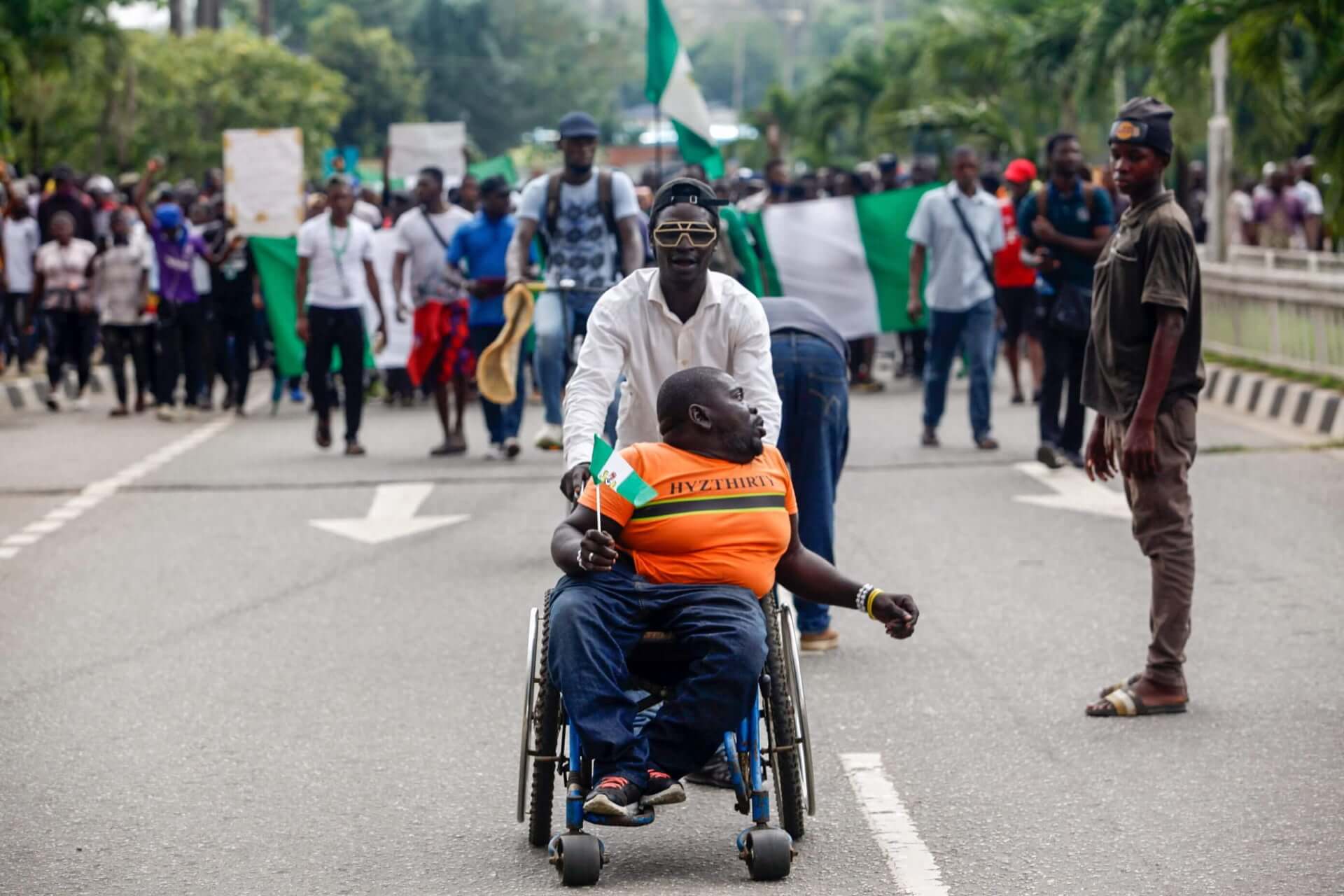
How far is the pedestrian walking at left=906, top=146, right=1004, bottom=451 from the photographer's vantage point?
14719mm

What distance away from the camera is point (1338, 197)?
663 inches

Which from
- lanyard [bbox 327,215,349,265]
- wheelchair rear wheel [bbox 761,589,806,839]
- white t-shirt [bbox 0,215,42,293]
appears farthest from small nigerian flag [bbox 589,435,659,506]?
white t-shirt [bbox 0,215,42,293]

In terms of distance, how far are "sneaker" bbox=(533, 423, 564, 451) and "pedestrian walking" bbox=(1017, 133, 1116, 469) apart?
9.44 ft

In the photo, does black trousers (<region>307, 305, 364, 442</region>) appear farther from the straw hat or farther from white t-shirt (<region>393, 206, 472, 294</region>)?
the straw hat

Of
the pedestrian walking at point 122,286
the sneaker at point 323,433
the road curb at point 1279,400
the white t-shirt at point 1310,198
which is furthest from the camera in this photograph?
the white t-shirt at point 1310,198

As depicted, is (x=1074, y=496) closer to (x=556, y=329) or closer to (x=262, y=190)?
(x=556, y=329)

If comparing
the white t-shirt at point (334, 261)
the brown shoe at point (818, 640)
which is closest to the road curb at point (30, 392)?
the white t-shirt at point (334, 261)

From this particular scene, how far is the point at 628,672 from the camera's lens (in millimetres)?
5504

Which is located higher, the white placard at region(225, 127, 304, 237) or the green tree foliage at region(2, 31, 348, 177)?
the green tree foliage at region(2, 31, 348, 177)

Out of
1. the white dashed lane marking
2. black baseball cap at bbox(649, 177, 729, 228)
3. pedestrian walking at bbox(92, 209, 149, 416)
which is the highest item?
black baseball cap at bbox(649, 177, 729, 228)

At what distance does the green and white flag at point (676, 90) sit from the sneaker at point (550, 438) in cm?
189

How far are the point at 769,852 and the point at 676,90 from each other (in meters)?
8.85

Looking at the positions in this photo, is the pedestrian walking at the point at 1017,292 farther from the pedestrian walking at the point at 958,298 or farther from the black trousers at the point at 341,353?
the black trousers at the point at 341,353

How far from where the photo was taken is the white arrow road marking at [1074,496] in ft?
39.5
